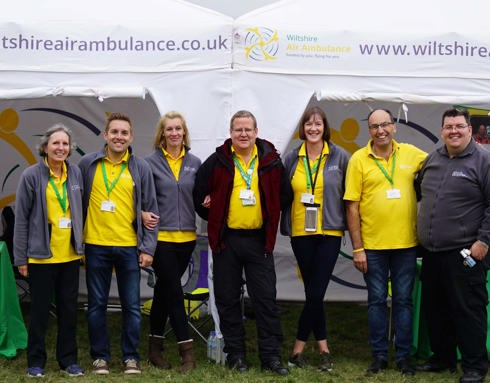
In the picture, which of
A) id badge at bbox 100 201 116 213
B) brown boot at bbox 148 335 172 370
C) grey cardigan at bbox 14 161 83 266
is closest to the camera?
grey cardigan at bbox 14 161 83 266

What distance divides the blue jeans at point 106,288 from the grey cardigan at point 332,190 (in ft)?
3.20

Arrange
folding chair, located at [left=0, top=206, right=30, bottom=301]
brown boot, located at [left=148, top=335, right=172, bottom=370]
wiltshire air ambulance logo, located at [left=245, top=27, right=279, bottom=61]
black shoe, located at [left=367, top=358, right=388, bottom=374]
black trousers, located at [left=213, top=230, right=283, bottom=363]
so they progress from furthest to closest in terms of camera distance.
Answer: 1. folding chair, located at [left=0, top=206, right=30, bottom=301]
2. wiltshire air ambulance logo, located at [left=245, top=27, right=279, bottom=61]
3. brown boot, located at [left=148, top=335, right=172, bottom=370]
4. black shoe, located at [left=367, top=358, right=388, bottom=374]
5. black trousers, located at [left=213, top=230, right=283, bottom=363]

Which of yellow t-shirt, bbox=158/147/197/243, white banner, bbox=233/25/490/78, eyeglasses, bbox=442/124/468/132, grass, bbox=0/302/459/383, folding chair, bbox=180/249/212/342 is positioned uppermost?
white banner, bbox=233/25/490/78

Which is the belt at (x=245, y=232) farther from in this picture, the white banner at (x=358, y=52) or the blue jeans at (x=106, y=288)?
the white banner at (x=358, y=52)

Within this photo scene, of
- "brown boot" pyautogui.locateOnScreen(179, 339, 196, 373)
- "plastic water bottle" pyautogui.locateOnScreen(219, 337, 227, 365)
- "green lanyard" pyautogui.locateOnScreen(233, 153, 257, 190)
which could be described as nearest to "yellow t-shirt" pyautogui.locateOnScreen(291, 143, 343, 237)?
"green lanyard" pyautogui.locateOnScreen(233, 153, 257, 190)

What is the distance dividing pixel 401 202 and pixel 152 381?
1819mm

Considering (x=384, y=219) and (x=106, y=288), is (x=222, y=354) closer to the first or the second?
(x=106, y=288)

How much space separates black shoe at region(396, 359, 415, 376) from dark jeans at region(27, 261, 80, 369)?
1.99m

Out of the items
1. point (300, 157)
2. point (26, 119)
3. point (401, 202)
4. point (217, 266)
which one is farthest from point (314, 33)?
point (26, 119)

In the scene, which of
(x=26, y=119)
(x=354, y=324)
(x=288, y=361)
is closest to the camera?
(x=288, y=361)

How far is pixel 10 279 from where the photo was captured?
213 inches

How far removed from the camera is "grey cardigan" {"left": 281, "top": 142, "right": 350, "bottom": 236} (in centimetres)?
486

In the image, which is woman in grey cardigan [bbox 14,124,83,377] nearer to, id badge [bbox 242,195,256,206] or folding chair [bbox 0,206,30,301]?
id badge [bbox 242,195,256,206]

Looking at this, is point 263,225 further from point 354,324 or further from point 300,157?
point 354,324
